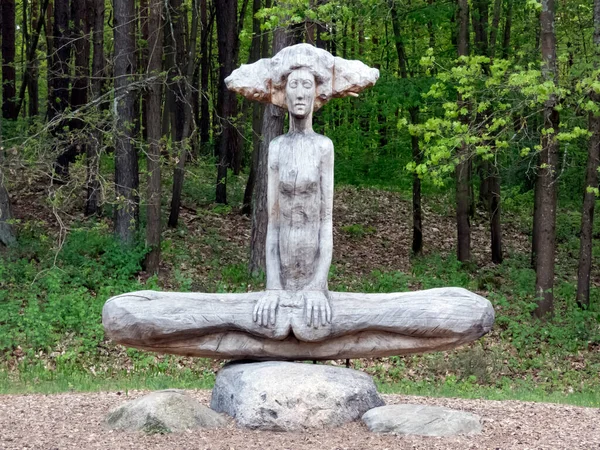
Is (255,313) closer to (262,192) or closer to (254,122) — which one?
(262,192)

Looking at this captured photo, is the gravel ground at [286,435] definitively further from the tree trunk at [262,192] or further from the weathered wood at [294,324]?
the tree trunk at [262,192]

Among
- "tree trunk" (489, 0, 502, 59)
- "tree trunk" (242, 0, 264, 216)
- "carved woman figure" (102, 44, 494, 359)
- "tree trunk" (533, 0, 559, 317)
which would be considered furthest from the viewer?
"tree trunk" (242, 0, 264, 216)

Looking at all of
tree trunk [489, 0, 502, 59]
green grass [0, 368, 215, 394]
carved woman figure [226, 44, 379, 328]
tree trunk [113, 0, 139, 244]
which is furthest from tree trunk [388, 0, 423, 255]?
carved woman figure [226, 44, 379, 328]

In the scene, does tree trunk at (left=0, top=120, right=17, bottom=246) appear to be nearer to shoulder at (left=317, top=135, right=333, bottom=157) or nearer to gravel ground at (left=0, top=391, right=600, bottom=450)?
gravel ground at (left=0, top=391, right=600, bottom=450)

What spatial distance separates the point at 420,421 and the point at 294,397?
106cm

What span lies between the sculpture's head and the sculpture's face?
3 centimetres

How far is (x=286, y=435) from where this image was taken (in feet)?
23.5

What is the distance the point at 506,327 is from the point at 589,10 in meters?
7.68

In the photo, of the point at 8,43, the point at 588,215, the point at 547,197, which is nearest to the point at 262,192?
Result: the point at 547,197

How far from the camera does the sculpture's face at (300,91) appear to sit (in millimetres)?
8016

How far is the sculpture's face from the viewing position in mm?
8016

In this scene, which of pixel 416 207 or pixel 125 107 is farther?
pixel 416 207

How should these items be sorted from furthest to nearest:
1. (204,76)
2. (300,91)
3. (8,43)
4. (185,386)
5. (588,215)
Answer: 1. (204,76)
2. (8,43)
3. (588,215)
4. (185,386)
5. (300,91)

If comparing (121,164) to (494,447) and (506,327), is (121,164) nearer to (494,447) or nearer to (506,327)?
(506,327)
